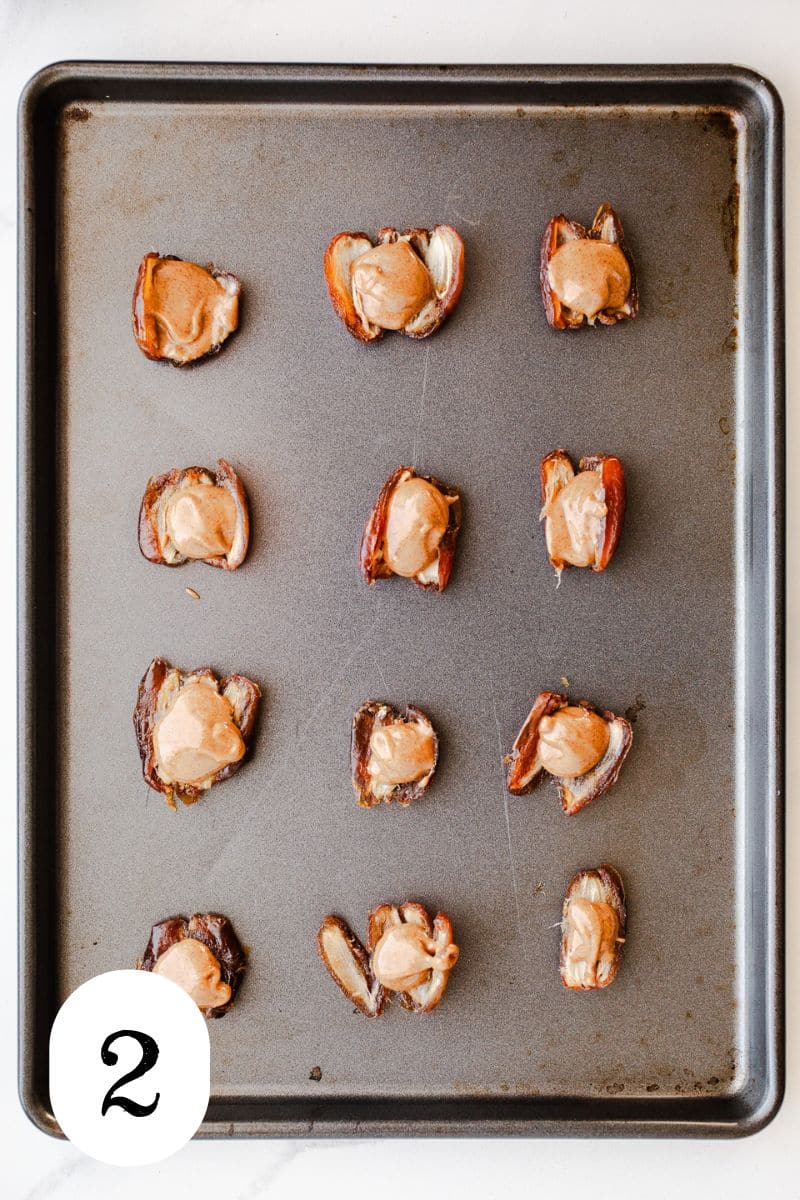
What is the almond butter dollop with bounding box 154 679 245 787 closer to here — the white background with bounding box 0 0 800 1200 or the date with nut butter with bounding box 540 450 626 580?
the white background with bounding box 0 0 800 1200

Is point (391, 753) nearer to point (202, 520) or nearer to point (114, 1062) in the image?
point (202, 520)

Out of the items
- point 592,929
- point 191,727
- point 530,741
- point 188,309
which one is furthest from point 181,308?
point 592,929

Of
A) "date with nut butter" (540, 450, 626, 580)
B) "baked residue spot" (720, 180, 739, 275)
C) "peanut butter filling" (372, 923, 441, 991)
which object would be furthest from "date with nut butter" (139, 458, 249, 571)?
"baked residue spot" (720, 180, 739, 275)

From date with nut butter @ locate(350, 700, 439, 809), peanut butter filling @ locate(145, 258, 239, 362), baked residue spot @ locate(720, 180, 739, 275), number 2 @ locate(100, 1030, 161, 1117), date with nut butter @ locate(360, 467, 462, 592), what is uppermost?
baked residue spot @ locate(720, 180, 739, 275)

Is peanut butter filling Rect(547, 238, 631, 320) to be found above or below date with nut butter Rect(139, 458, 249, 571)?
above

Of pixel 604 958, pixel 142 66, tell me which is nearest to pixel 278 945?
pixel 604 958

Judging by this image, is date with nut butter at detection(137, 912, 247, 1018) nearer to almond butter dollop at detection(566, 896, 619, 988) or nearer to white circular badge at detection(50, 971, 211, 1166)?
white circular badge at detection(50, 971, 211, 1166)

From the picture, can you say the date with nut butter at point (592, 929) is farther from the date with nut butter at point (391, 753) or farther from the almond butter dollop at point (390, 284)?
the almond butter dollop at point (390, 284)
